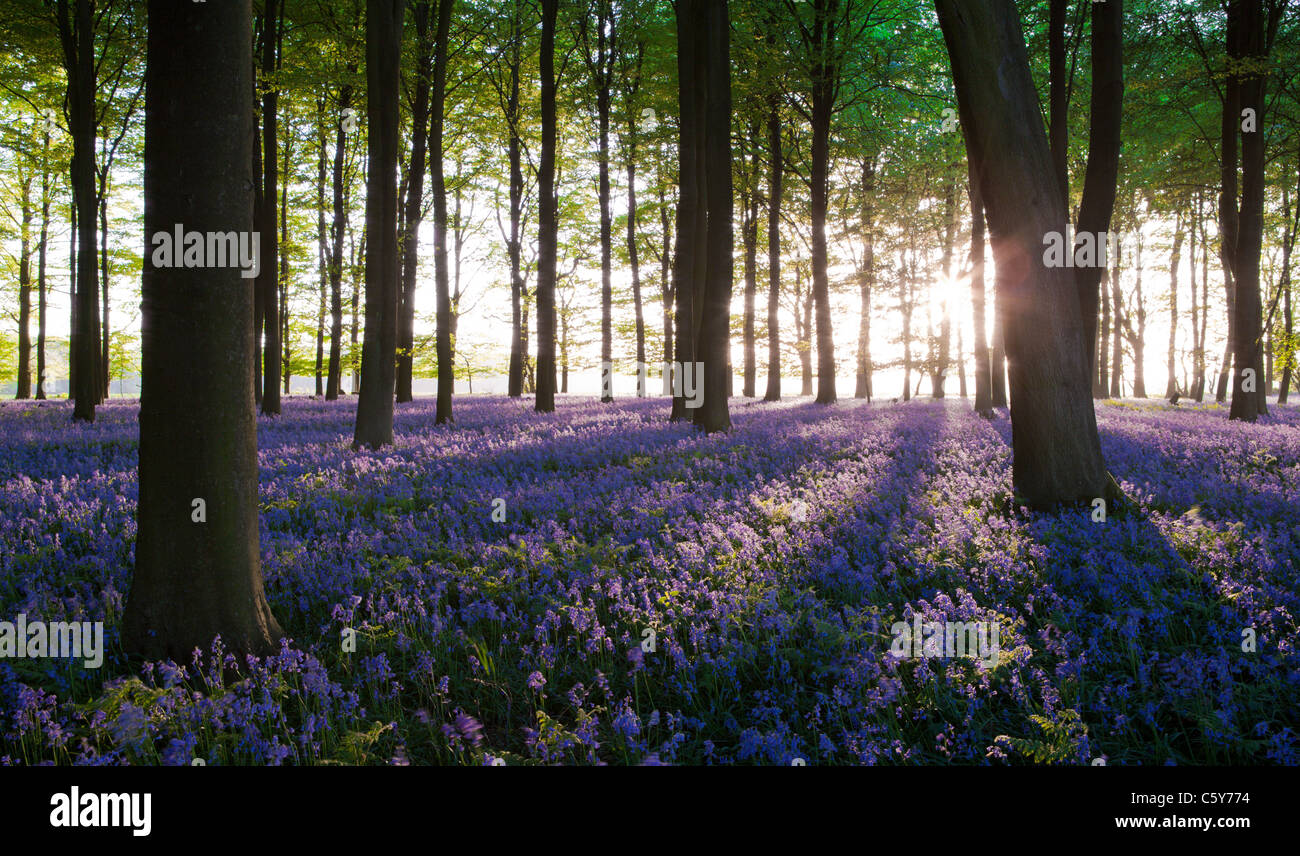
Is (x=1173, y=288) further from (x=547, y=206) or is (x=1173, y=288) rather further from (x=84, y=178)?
(x=84, y=178)

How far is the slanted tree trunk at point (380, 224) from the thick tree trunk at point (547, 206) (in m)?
7.00

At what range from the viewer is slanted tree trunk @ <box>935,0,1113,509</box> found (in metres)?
6.73

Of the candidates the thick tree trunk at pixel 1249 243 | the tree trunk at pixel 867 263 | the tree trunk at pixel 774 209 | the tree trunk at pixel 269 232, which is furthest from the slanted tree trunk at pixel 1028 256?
the tree trunk at pixel 867 263

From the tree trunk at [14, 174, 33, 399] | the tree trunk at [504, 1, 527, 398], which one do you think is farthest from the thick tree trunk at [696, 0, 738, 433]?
the tree trunk at [14, 174, 33, 399]

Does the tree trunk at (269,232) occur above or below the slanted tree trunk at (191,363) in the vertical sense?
above

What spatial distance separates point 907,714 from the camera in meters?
3.17

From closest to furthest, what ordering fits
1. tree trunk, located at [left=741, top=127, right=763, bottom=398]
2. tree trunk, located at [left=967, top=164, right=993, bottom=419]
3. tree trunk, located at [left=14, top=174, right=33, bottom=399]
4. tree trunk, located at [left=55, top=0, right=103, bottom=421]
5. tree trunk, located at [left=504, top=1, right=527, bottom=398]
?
tree trunk, located at [left=55, top=0, right=103, bottom=421], tree trunk, located at [left=967, top=164, right=993, bottom=419], tree trunk, located at [left=504, top=1, right=527, bottom=398], tree trunk, located at [left=741, top=127, right=763, bottom=398], tree trunk, located at [left=14, top=174, right=33, bottom=399]

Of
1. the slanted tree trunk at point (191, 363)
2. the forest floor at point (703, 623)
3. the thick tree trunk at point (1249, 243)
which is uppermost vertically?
the thick tree trunk at point (1249, 243)

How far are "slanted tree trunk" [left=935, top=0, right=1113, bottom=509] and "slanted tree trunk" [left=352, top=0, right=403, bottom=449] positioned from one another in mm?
9372

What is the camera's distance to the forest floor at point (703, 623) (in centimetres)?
287

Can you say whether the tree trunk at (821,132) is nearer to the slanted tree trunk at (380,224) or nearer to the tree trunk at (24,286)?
the slanted tree trunk at (380,224)

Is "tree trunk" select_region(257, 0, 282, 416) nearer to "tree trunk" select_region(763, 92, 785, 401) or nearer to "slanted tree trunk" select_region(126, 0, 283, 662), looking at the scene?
"tree trunk" select_region(763, 92, 785, 401)
